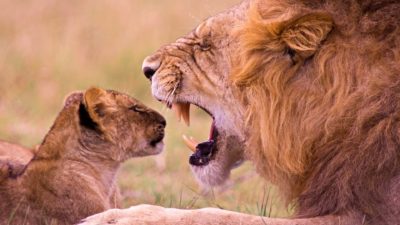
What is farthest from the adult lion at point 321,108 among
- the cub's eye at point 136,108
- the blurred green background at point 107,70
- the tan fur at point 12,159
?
the blurred green background at point 107,70

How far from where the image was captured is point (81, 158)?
4242mm

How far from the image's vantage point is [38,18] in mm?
11180

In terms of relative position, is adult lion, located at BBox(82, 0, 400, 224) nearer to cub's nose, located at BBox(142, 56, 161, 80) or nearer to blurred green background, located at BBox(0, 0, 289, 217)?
cub's nose, located at BBox(142, 56, 161, 80)

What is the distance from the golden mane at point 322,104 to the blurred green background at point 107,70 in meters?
0.99

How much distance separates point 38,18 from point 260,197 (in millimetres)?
6302

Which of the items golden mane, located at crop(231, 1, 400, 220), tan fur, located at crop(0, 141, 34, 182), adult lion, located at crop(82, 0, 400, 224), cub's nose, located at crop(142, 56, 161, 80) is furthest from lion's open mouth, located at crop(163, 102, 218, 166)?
tan fur, located at crop(0, 141, 34, 182)

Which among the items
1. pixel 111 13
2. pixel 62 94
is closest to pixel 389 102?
pixel 62 94

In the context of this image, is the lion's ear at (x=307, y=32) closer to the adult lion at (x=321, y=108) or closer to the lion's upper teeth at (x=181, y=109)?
the adult lion at (x=321, y=108)

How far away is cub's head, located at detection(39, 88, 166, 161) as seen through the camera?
418 centimetres

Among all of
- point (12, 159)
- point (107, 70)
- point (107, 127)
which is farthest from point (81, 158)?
point (107, 70)

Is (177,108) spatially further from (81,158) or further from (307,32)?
(307,32)

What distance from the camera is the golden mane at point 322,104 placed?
3.38 m

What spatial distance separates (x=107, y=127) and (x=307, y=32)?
1198 millimetres

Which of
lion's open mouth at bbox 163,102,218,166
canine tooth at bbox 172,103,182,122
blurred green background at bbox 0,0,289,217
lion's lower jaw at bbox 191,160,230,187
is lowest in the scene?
blurred green background at bbox 0,0,289,217
